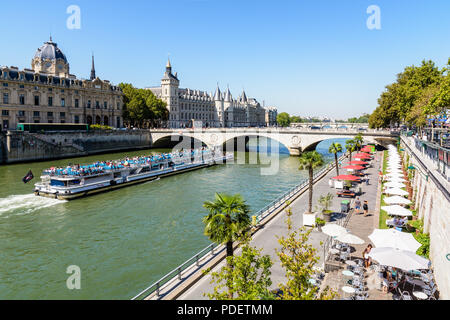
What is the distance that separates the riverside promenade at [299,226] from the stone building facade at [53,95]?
223 feet

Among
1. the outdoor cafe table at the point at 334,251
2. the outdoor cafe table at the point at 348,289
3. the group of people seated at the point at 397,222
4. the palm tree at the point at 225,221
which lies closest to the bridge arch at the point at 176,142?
the group of people seated at the point at 397,222

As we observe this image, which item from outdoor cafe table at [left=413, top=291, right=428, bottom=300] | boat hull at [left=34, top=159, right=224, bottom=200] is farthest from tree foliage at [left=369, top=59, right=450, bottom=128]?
boat hull at [left=34, top=159, right=224, bottom=200]

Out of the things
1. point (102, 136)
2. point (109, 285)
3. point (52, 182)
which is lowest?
point (109, 285)

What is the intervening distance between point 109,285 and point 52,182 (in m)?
22.8

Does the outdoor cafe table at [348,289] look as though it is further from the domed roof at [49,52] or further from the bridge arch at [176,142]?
the domed roof at [49,52]

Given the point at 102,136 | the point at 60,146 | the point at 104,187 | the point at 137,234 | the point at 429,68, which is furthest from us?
the point at 102,136

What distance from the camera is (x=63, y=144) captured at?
66.8 metres

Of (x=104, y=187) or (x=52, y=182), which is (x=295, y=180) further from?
(x=52, y=182)

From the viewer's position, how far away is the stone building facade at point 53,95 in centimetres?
7012

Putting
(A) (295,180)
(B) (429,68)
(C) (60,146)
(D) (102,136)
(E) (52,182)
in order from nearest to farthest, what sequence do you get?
(E) (52,182) < (A) (295,180) < (B) (429,68) < (C) (60,146) < (D) (102,136)

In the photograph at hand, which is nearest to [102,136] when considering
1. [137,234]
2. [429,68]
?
[137,234]

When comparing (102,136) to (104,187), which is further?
(102,136)

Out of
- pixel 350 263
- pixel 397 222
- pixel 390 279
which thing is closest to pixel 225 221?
pixel 350 263
